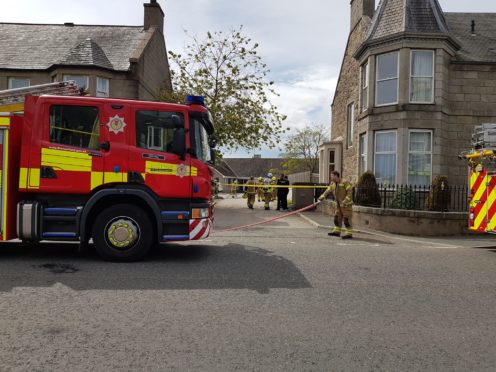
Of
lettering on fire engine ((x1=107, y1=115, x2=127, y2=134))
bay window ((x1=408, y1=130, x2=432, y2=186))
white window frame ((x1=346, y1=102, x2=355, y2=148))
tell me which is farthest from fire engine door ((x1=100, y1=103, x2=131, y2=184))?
white window frame ((x1=346, y1=102, x2=355, y2=148))

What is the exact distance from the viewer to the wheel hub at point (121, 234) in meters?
6.84

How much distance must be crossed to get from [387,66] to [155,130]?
11.9 m

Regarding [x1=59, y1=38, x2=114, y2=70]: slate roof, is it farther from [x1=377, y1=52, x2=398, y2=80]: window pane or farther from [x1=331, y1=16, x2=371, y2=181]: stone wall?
[x1=377, y1=52, x2=398, y2=80]: window pane

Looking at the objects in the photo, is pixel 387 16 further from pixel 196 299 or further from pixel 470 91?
pixel 196 299

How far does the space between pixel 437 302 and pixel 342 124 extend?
707 inches

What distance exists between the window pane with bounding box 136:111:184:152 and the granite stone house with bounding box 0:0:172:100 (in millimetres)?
15269

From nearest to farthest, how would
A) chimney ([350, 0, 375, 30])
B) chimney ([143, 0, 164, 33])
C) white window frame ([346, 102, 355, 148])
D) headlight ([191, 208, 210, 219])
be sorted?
headlight ([191, 208, 210, 219]) < chimney ([350, 0, 375, 30]) < white window frame ([346, 102, 355, 148]) < chimney ([143, 0, 164, 33])

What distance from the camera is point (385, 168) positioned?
1608cm

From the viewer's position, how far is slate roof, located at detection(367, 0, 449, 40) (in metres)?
15.5

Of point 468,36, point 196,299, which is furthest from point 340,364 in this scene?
point 468,36

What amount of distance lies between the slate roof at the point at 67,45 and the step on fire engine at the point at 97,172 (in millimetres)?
16963

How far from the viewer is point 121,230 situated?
22.4 feet

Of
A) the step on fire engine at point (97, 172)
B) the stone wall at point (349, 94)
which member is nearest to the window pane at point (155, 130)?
the step on fire engine at point (97, 172)

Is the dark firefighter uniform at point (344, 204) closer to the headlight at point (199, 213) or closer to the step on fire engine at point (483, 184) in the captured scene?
the step on fire engine at point (483, 184)
